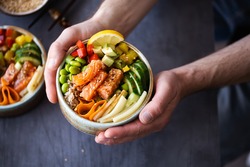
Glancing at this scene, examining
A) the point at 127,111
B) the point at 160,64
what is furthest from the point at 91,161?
the point at 160,64

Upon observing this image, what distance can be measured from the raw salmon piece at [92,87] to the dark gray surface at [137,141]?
0.29 metres

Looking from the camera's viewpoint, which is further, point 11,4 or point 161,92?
point 11,4

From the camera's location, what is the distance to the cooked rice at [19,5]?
1382mm

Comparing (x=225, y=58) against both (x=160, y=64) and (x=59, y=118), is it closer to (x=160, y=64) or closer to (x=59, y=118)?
(x=160, y=64)

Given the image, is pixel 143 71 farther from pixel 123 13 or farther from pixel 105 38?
pixel 123 13

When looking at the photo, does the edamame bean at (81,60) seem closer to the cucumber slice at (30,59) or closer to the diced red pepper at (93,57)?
the diced red pepper at (93,57)

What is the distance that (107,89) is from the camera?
1025 millimetres

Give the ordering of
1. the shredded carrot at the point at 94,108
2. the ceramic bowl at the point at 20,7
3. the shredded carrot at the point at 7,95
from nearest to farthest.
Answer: the shredded carrot at the point at 94,108, the shredded carrot at the point at 7,95, the ceramic bowl at the point at 20,7

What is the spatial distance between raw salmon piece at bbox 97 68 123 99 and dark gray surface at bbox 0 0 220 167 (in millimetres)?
291

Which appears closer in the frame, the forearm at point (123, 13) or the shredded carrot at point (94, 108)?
the shredded carrot at point (94, 108)

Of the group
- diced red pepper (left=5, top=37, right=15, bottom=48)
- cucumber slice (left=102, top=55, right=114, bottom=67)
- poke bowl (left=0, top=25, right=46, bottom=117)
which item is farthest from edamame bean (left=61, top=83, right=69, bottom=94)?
diced red pepper (left=5, top=37, right=15, bottom=48)

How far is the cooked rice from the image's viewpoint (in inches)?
54.4

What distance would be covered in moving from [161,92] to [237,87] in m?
0.83

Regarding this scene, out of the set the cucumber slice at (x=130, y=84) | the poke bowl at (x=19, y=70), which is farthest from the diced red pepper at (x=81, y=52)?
the poke bowl at (x=19, y=70)
